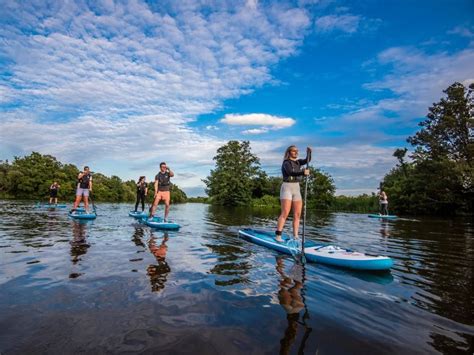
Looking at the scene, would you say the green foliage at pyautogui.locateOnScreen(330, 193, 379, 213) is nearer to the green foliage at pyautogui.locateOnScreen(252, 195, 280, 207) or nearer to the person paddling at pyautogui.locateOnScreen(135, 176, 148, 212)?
the green foliage at pyautogui.locateOnScreen(252, 195, 280, 207)

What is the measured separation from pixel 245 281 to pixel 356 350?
94.2 inches

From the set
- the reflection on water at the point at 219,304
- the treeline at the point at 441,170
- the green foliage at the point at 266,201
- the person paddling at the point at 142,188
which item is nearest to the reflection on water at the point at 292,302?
the reflection on water at the point at 219,304

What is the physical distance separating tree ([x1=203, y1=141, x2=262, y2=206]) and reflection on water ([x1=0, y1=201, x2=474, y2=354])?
54.8 metres

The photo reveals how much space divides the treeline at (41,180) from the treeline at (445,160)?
4359 centimetres

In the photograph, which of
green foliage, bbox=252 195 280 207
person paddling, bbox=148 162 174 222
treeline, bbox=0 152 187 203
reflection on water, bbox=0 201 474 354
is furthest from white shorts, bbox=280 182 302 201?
green foliage, bbox=252 195 280 207

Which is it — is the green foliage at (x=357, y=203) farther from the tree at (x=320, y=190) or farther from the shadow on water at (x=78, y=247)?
the shadow on water at (x=78, y=247)

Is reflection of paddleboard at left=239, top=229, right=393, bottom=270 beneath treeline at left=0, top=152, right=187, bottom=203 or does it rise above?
beneath

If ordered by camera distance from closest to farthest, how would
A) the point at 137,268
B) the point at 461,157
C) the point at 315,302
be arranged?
the point at 315,302 → the point at 137,268 → the point at 461,157

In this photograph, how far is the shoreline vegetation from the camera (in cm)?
3525

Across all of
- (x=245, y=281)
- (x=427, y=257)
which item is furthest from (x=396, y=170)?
(x=245, y=281)

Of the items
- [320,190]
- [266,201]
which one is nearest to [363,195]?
[320,190]

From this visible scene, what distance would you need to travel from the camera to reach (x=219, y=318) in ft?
11.4

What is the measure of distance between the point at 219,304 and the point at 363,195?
5100cm

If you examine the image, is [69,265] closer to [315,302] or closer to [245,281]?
[245,281]
